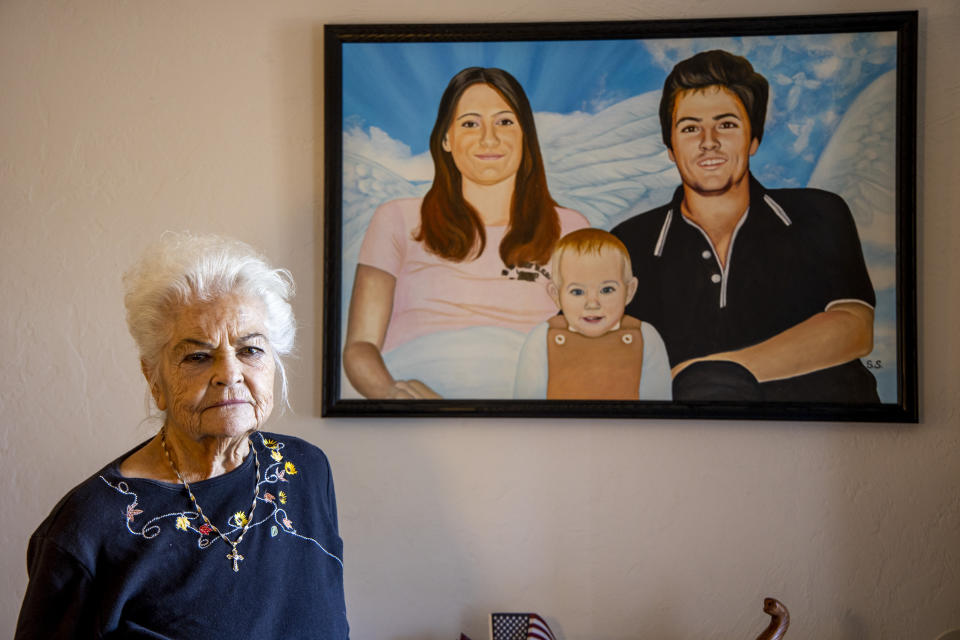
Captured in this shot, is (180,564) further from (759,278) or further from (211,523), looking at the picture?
(759,278)

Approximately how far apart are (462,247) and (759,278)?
77cm

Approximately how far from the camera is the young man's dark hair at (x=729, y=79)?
180cm

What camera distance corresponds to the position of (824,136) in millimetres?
1788

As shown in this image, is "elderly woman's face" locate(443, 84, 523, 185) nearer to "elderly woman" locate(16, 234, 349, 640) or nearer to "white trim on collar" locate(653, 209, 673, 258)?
"white trim on collar" locate(653, 209, 673, 258)

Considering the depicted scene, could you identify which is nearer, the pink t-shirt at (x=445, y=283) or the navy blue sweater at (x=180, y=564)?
the navy blue sweater at (x=180, y=564)

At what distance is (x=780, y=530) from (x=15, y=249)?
216 centimetres

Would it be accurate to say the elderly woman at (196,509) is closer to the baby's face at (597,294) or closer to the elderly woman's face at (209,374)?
the elderly woman's face at (209,374)

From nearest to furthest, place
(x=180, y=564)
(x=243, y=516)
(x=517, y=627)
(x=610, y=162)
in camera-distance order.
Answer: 1. (x=180, y=564)
2. (x=243, y=516)
3. (x=517, y=627)
4. (x=610, y=162)

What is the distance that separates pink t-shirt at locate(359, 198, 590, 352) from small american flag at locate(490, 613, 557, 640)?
719mm

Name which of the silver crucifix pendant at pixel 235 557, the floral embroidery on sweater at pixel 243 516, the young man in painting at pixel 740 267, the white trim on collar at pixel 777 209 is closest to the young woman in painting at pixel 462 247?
the young man in painting at pixel 740 267

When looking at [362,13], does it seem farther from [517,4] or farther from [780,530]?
[780,530]

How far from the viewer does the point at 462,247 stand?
1.85 meters

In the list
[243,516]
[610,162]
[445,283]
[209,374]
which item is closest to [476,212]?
[445,283]

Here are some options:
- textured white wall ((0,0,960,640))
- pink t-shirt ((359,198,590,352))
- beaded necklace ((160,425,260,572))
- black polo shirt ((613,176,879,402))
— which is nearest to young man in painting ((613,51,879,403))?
black polo shirt ((613,176,879,402))
